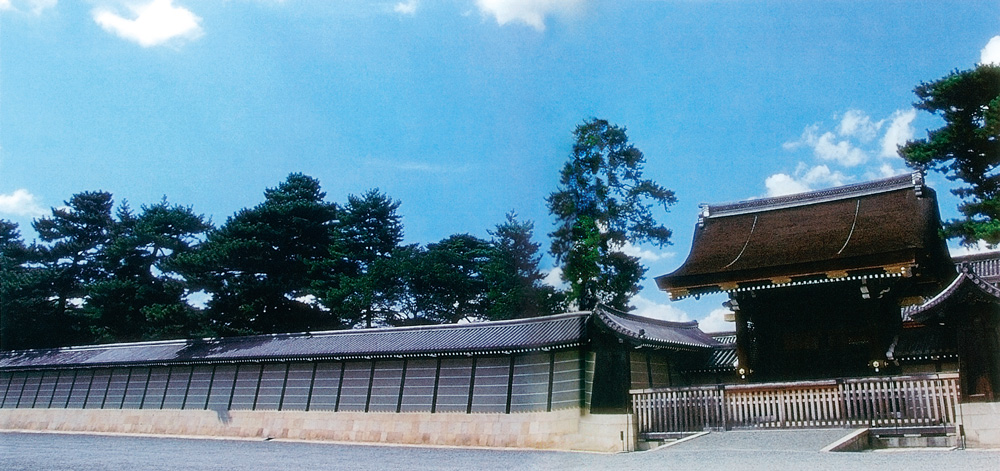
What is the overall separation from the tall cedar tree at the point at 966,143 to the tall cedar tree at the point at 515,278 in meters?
13.9

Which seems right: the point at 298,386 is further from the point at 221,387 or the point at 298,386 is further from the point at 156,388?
the point at 156,388

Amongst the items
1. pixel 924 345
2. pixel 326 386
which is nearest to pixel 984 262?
pixel 924 345

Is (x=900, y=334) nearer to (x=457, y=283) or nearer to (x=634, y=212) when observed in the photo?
(x=634, y=212)

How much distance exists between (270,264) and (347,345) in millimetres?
16214

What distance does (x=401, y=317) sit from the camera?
38.6m

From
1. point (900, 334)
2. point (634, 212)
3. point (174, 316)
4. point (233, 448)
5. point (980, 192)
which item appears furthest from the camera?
point (174, 316)

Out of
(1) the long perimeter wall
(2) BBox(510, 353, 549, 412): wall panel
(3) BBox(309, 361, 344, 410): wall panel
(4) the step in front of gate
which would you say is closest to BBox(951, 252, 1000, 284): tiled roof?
(4) the step in front of gate

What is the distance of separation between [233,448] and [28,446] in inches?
223

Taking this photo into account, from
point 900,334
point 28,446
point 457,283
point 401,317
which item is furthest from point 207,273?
point 900,334

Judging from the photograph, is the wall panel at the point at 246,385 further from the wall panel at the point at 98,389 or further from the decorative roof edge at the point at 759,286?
the decorative roof edge at the point at 759,286

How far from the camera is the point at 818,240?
16.9 meters

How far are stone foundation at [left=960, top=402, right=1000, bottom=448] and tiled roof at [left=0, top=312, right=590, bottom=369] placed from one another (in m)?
8.03

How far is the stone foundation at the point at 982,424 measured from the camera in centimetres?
1098

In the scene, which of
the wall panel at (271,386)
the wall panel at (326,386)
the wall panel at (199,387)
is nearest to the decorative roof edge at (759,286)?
the wall panel at (326,386)
